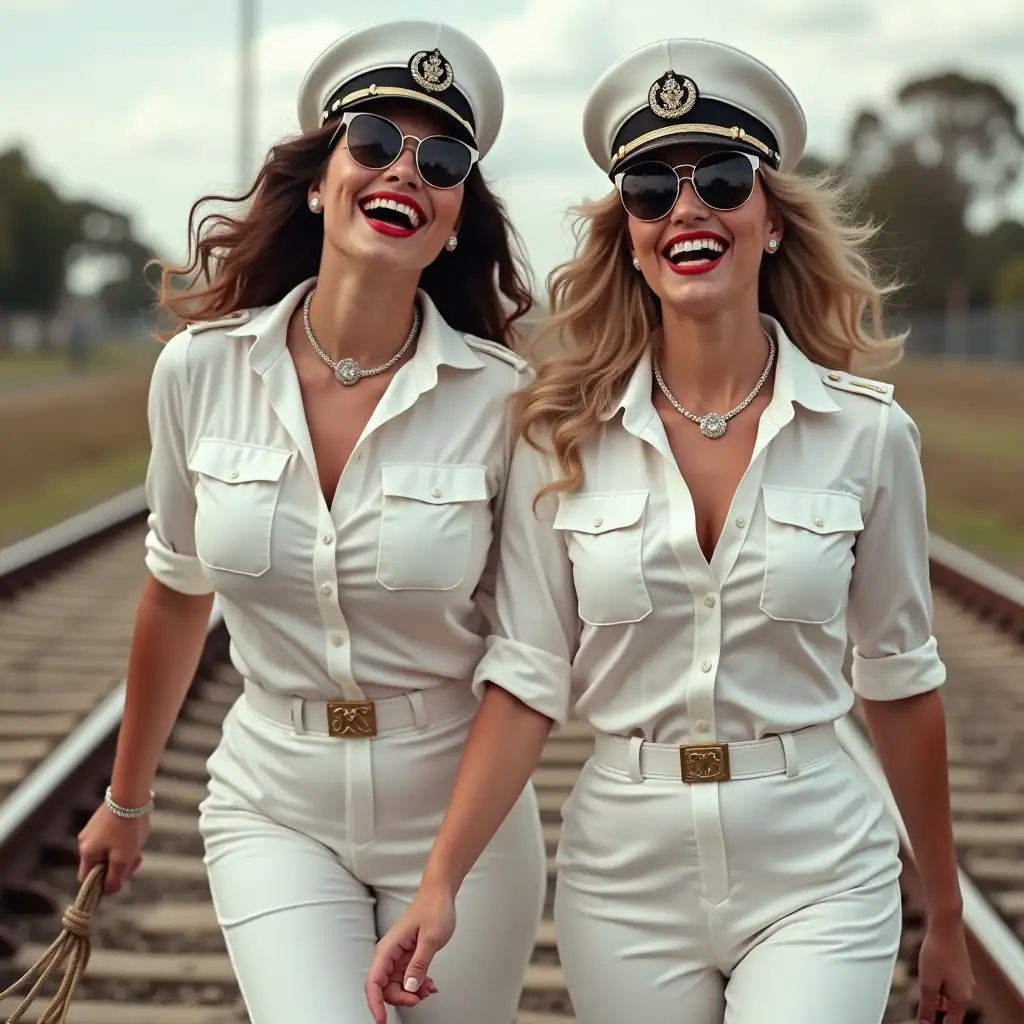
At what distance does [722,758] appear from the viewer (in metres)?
2.71

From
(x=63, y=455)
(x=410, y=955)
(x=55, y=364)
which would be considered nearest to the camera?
(x=410, y=955)

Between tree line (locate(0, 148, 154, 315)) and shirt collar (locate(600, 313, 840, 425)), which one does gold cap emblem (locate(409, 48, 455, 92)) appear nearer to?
shirt collar (locate(600, 313, 840, 425))

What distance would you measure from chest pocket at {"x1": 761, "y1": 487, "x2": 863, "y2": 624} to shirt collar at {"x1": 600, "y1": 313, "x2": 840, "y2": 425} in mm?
152

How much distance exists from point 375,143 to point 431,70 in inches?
7.1

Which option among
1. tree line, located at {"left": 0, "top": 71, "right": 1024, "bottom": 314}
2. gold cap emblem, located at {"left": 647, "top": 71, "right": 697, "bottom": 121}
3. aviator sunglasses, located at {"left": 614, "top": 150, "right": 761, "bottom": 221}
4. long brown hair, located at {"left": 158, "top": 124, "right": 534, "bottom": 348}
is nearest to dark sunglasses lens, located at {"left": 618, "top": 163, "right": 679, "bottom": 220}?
aviator sunglasses, located at {"left": 614, "top": 150, "right": 761, "bottom": 221}

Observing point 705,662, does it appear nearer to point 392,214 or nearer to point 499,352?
point 499,352

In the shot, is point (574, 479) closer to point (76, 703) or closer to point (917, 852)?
point (917, 852)

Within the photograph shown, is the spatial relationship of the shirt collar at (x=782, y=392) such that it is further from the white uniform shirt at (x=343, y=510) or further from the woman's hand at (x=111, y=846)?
the woman's hand at (x=111, y=846)

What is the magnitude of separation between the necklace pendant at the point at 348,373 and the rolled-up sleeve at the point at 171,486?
0.29 meters

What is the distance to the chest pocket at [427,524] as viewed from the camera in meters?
2.89

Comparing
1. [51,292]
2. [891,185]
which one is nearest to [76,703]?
[51,292]

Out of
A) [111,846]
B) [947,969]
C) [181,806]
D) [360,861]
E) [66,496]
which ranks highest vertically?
[360,861]

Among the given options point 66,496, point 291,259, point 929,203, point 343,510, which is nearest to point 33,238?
point 929,203

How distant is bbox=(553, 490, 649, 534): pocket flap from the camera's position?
2.76 metres
